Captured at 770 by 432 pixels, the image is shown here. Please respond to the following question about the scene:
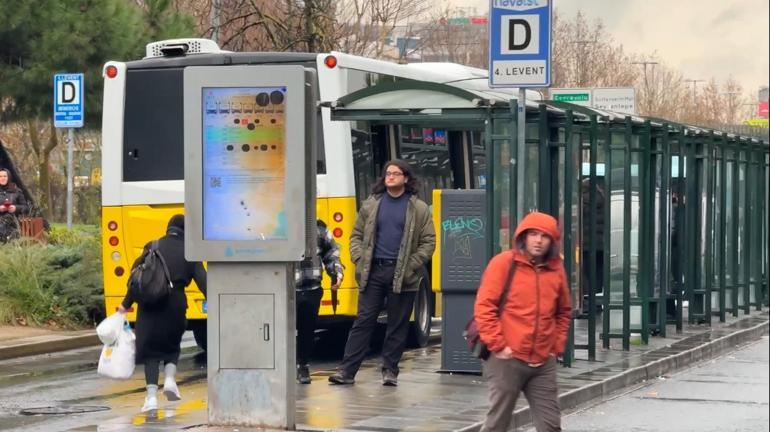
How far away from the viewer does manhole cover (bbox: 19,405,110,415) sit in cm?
1153

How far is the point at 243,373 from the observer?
9.86 metres

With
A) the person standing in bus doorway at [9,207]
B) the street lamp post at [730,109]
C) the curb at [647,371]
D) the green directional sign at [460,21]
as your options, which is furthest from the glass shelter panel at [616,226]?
the street lamp post at [730,109]

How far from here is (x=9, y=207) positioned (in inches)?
845

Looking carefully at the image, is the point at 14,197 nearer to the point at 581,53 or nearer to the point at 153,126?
the point at 153,126

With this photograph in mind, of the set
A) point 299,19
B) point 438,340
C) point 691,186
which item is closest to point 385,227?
point 438,340

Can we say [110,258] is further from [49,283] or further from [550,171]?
[550,171]

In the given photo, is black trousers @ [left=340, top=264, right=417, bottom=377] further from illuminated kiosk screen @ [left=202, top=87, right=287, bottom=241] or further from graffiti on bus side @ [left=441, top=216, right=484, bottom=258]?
illuminated kiosk screen @ [left=202, top=87, right=287, bottom=241]

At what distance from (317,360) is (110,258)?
2.28m

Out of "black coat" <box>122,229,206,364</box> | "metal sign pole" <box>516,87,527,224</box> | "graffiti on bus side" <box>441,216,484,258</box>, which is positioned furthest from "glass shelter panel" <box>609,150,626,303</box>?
"black coat" <box>122,229,206,364</box>

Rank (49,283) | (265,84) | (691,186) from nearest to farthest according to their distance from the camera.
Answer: (265,84) → (49,283) → (691,186)

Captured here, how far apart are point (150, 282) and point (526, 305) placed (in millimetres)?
3957

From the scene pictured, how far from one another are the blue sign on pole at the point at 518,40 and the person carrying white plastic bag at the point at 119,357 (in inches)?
132

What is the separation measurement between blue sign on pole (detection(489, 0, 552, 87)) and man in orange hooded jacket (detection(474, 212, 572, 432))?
156 inches

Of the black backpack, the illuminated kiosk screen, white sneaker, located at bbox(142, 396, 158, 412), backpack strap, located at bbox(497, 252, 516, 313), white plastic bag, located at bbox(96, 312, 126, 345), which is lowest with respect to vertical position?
white sneaker, located at bbox(142, 396, 158, 412)
